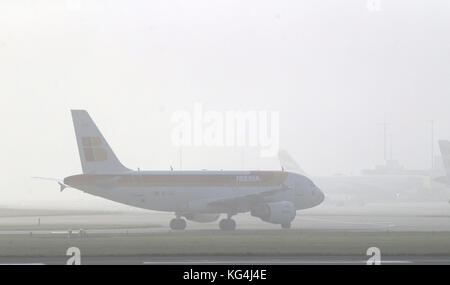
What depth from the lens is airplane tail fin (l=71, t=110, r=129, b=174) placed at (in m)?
63.9

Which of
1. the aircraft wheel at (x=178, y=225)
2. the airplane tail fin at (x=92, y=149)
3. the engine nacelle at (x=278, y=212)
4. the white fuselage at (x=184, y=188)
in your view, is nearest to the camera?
the white fuselage at (x=184, y=188)

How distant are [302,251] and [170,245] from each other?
7.45 meters

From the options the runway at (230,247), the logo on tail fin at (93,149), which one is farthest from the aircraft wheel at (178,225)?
the runway at (230,247)

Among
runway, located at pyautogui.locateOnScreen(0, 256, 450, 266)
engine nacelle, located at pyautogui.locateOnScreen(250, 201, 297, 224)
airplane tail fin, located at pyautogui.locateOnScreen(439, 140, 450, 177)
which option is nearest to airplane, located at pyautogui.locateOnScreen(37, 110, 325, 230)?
engine nacelle, located at pyautogui.locateOnScreen(250, 201, 297, 224)

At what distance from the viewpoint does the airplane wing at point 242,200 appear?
65.1 meters

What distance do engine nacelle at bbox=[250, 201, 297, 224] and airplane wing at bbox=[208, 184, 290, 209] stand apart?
113 cm

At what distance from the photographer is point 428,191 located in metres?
164

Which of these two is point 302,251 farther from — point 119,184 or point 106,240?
point 119,184

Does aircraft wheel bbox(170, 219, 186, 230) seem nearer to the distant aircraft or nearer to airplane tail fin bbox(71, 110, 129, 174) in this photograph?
airplane tail fin bbox(71, 110, 129, 174)

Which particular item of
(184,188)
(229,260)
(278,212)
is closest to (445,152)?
(278,212)

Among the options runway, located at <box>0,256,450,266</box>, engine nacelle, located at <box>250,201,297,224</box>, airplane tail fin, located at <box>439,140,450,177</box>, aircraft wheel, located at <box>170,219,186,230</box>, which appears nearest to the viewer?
runway, located at <box>0,256,450,266</box>

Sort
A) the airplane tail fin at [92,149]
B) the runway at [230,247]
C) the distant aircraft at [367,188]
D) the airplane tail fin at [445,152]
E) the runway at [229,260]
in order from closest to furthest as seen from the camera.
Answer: the runway at [229,260] → the runway at [230,247] → the airplane tail fin at [92,149] → the airplane tail fin at [445,152] → the distant aircraft at [367,188]

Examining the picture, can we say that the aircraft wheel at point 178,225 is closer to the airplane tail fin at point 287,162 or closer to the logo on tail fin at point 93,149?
the logo on tail fin at point 93,149
